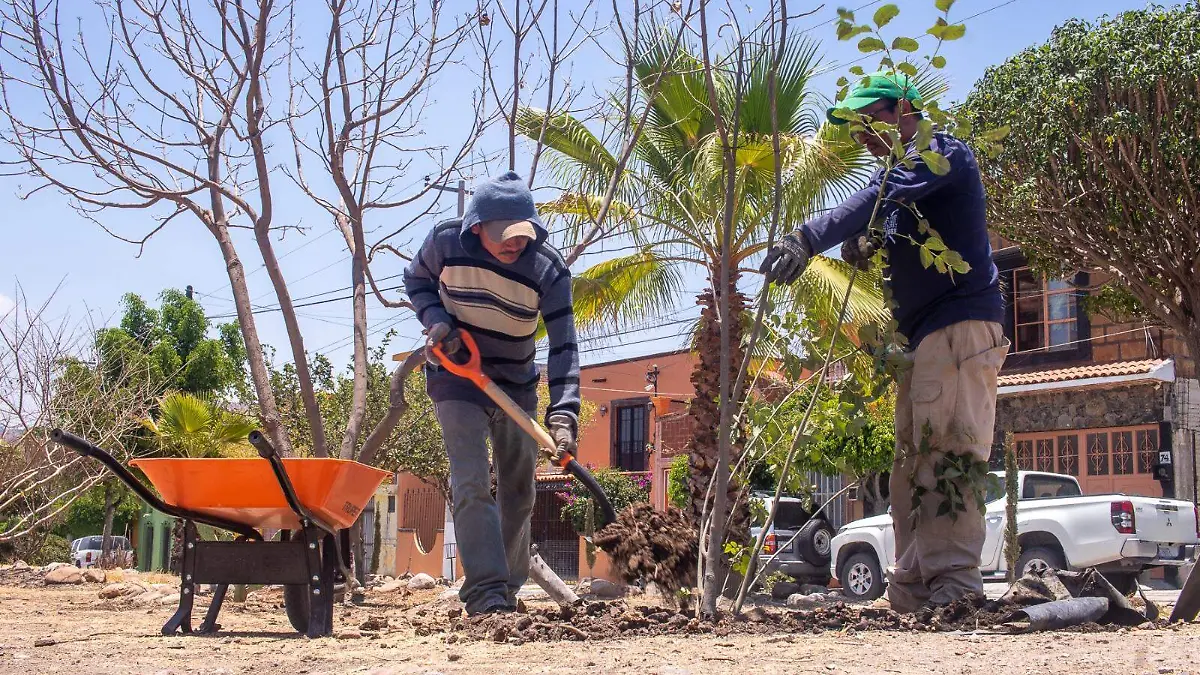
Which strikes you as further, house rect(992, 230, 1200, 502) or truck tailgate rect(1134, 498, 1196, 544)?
house rect(992, 230, 1200, 502)

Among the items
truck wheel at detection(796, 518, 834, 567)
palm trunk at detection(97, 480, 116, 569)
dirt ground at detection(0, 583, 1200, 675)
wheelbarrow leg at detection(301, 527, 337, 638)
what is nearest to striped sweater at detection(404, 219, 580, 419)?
wheelbarrow leg at detection(301, 527, 337, 638)

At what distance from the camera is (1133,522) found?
1159 cm

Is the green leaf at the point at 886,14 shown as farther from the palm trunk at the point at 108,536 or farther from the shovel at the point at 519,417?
the palm trunk at the point at 108,536

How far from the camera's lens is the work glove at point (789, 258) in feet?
11.8

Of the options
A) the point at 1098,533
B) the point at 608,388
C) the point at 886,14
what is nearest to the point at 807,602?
the point at 1098,533

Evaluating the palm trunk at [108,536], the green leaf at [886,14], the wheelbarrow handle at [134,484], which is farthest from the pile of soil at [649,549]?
the palm trunk at [108,536]

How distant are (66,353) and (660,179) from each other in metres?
6.33

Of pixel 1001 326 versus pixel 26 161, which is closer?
pixel 1001 326

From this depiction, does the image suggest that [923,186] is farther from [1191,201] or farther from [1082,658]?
[1191,201]

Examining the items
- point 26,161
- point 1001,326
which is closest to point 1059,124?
point 1001,326

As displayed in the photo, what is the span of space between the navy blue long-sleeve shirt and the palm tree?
17.4ft

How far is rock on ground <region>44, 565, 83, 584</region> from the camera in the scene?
10367 mm

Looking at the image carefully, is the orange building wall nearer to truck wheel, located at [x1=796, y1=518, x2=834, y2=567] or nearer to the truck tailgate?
truck wheel, located at [x1=796, y1=518, x2=834, y2=567]

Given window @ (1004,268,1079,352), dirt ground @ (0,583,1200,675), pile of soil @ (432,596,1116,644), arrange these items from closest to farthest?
dirt ground @ (0,583,1200,675) < pile of soil @ (432,596,1116,644) < window @ (1004,268,1079,352)
